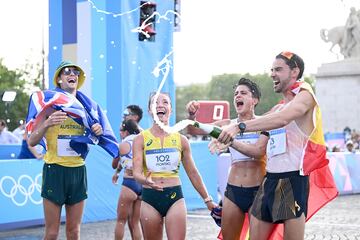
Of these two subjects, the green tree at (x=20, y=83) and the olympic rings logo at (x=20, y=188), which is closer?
the olympic rings logo at (x=20, y=188)

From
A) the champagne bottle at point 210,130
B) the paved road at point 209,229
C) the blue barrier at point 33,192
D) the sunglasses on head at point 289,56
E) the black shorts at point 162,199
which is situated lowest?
the paved road at point 209,229

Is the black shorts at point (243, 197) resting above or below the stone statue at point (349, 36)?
below


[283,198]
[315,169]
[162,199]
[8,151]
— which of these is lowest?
[8,151]

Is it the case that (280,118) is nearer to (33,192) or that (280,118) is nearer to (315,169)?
(315,169)

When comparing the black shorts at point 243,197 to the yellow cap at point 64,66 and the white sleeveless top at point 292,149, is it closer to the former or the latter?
the white sleeveless top at point 292,149

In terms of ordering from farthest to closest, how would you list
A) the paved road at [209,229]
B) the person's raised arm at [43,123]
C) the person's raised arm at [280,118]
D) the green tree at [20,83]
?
the green tree at [20,83], the paved road at [209,229], the person's raised arm at [43,123], the person's raised arm at [280,118]

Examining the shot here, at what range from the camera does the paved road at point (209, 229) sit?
10.0 m

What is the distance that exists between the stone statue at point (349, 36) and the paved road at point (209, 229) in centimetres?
2268

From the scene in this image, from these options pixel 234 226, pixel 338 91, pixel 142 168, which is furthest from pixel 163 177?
pixel 338 91

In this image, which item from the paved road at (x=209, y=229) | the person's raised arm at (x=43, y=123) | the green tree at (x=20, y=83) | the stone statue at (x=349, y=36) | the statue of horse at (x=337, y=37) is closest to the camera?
the person's raised arm at (x=43, y=123)

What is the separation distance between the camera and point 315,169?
5539mm

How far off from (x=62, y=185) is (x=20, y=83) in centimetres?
5505

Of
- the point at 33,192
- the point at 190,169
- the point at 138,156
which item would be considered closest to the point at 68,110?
the point at 138,156

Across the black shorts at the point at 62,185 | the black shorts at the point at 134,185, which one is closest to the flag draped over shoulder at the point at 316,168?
the black shorts at the point at 62,185
